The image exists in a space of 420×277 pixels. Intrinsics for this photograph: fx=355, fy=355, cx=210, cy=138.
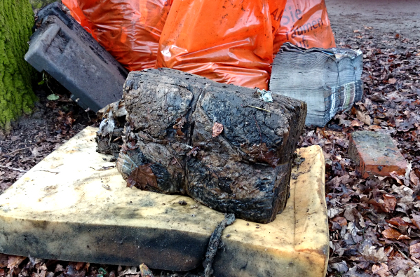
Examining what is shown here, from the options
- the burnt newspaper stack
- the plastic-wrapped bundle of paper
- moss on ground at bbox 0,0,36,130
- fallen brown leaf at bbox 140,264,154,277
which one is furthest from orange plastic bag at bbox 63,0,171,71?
fallen brown leaf at bbox 140,264,154,277

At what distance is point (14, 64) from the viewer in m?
3.21

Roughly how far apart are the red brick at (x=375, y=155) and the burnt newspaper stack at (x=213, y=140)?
0.96 meters

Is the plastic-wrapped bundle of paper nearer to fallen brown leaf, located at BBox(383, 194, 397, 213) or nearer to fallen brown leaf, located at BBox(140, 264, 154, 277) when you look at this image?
fallen brown leaf, located at BBox(383, 194, 397, 213)

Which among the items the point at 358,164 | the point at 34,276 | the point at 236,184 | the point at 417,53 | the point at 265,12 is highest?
the point at 265,12

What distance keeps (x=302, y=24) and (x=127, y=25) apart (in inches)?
75.0

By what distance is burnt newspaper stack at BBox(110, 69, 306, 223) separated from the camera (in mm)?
1815

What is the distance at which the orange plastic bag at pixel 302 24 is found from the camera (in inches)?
150

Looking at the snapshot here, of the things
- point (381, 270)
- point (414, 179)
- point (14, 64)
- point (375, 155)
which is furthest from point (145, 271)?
point (14, 64)

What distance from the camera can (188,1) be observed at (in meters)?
3.17

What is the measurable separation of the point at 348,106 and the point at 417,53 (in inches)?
98.5

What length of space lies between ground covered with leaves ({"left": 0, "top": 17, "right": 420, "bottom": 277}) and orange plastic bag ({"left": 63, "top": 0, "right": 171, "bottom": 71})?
0.81 m

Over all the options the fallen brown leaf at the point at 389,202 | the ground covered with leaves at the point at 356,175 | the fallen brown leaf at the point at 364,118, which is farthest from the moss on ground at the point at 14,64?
the fallen brown leaf at the point at 364,118

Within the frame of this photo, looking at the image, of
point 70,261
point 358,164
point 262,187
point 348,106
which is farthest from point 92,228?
point 348,106

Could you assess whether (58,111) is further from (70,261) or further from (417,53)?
(417,53)
